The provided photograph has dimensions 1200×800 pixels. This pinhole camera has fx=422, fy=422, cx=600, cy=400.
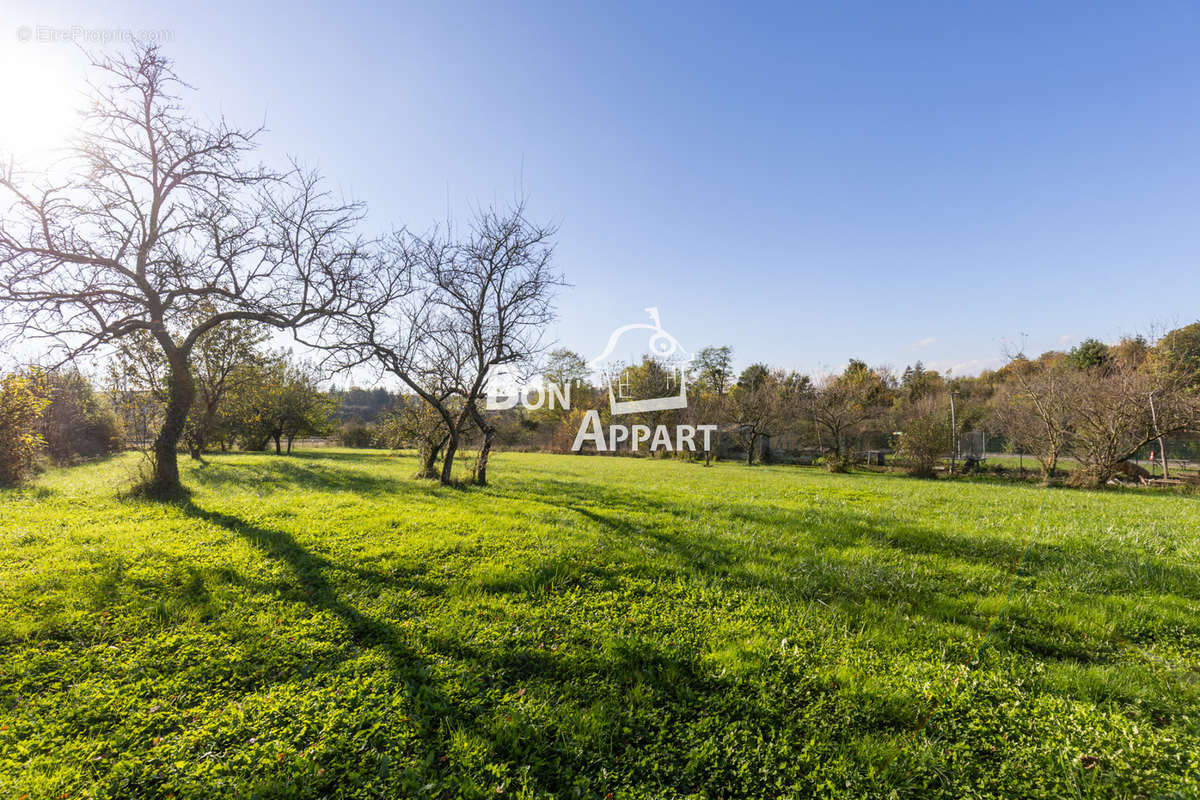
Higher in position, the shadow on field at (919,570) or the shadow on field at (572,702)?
the shadow on field at (919,570)

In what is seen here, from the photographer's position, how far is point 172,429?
9930 millimetres

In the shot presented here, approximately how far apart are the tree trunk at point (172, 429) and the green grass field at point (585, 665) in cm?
231

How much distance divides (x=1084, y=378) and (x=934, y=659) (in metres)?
28.6

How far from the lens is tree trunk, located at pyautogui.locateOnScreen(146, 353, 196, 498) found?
9.69 meters

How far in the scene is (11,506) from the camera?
8.23 meters

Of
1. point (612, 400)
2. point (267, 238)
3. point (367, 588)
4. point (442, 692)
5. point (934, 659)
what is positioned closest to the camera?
point (442, 692)

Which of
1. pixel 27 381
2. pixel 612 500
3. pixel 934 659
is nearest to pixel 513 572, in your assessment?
pixel 934 659

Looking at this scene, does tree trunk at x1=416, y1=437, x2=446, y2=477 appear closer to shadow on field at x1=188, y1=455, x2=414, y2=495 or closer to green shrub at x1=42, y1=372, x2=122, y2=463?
shadow on field at x1=188, y1=455, x2=414, y2=495

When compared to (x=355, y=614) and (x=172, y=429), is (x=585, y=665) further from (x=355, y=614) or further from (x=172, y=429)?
(x=172, y=429)

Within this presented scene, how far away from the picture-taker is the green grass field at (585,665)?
2713mm

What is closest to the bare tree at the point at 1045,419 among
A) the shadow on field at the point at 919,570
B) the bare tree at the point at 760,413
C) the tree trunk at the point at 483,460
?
the bare tree at the point at 760,413

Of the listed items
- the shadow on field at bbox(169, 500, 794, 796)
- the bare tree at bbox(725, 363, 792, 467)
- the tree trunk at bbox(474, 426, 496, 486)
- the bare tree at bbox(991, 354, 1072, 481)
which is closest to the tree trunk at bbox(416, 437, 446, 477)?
the tree trunk at bbox(474, 426, 496, 486)

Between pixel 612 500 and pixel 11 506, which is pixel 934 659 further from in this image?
pixel 11 506

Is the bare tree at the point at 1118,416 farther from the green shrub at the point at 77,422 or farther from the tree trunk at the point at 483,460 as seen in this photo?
the green shrub at the point at 77,422
